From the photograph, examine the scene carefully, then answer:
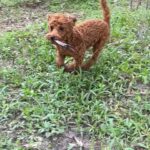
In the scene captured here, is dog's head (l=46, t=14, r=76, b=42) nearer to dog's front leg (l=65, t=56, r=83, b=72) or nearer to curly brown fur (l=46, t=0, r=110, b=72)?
curly brown fur (l=46, t=0, r=110, b=72)

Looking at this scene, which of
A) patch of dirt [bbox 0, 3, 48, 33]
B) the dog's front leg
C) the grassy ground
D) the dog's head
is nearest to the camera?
the grassy ground

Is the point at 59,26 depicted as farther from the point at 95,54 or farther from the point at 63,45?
the point at 95,54

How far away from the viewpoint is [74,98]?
448 centimetres

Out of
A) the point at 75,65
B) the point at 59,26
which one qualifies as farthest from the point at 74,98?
the point at 59,26

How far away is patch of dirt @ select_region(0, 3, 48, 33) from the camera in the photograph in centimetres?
710

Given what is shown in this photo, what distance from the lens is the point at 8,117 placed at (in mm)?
4234

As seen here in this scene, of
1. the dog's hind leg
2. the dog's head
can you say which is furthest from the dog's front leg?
the dog's head

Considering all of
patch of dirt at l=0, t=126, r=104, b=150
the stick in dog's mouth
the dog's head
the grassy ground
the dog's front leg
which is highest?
the dog's head

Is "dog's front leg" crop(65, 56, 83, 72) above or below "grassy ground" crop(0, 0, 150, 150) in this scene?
above

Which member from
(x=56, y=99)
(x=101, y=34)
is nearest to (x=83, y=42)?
(x=101, y=34)

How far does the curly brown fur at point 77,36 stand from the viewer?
4266 mm

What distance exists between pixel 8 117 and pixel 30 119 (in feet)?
0.83

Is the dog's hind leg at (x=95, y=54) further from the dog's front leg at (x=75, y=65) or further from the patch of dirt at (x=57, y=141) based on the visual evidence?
the patch of dirt at (x=57, y=141)

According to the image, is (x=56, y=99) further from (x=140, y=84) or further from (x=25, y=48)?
(x=25, y=48)
